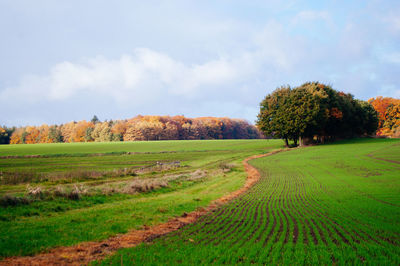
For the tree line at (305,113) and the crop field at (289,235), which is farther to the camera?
the tree line at (305,113)

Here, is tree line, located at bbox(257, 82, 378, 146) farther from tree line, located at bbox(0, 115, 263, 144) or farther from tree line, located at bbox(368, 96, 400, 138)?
tree line, located at bbox(0, 115, 263, 144)

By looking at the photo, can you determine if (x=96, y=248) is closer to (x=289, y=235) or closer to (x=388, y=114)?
(x=289, y=235)

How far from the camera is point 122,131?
139 m

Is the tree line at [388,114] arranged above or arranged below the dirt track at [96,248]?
above

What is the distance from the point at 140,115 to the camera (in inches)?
6762

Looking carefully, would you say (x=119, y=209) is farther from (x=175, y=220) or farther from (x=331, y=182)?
(x=331, y=182)

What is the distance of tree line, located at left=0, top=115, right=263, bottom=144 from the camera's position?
13575 cm

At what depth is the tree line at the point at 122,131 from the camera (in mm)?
135750

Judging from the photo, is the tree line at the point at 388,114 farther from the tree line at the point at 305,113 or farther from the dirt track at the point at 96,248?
the dirt track at the point at 96,248

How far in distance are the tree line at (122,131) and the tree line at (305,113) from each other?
243 feet

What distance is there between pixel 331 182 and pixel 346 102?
201ft

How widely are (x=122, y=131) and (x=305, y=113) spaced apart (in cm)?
10244

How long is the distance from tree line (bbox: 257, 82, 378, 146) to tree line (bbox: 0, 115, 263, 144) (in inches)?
2921

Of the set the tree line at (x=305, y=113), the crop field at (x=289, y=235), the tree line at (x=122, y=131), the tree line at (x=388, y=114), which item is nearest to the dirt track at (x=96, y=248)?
the crop field at (x=289, y=235)
